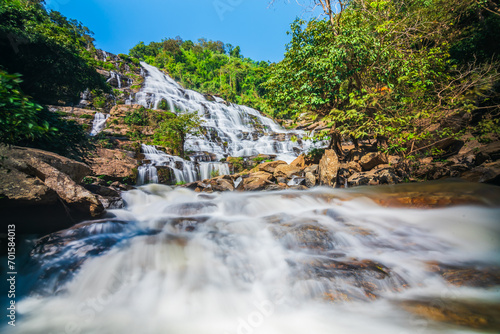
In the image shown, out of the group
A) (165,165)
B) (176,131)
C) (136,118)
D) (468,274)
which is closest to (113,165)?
(165,165)

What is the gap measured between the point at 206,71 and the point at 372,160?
44289mm

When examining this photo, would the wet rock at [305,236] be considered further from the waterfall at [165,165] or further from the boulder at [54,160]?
the waterfall at [165,165]

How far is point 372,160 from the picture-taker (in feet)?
27.2

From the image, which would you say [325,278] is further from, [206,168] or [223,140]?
[223,140]

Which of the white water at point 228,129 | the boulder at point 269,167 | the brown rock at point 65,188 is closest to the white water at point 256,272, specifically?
the brown rock at point 65,188

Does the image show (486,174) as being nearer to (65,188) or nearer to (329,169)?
(329,169)

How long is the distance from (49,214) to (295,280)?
490 centimetres

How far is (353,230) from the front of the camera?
4.14 meters

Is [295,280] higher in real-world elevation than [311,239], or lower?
lower

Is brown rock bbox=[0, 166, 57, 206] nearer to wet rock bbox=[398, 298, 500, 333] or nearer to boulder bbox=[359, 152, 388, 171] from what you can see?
wet rock bbox=[398, 298, 500, 333]

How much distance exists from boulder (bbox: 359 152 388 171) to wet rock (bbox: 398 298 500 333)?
667 cm

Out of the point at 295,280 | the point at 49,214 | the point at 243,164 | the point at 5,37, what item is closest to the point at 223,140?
the point at 243,164

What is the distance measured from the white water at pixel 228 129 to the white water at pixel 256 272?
8.84 m

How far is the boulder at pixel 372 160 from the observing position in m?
8.23
